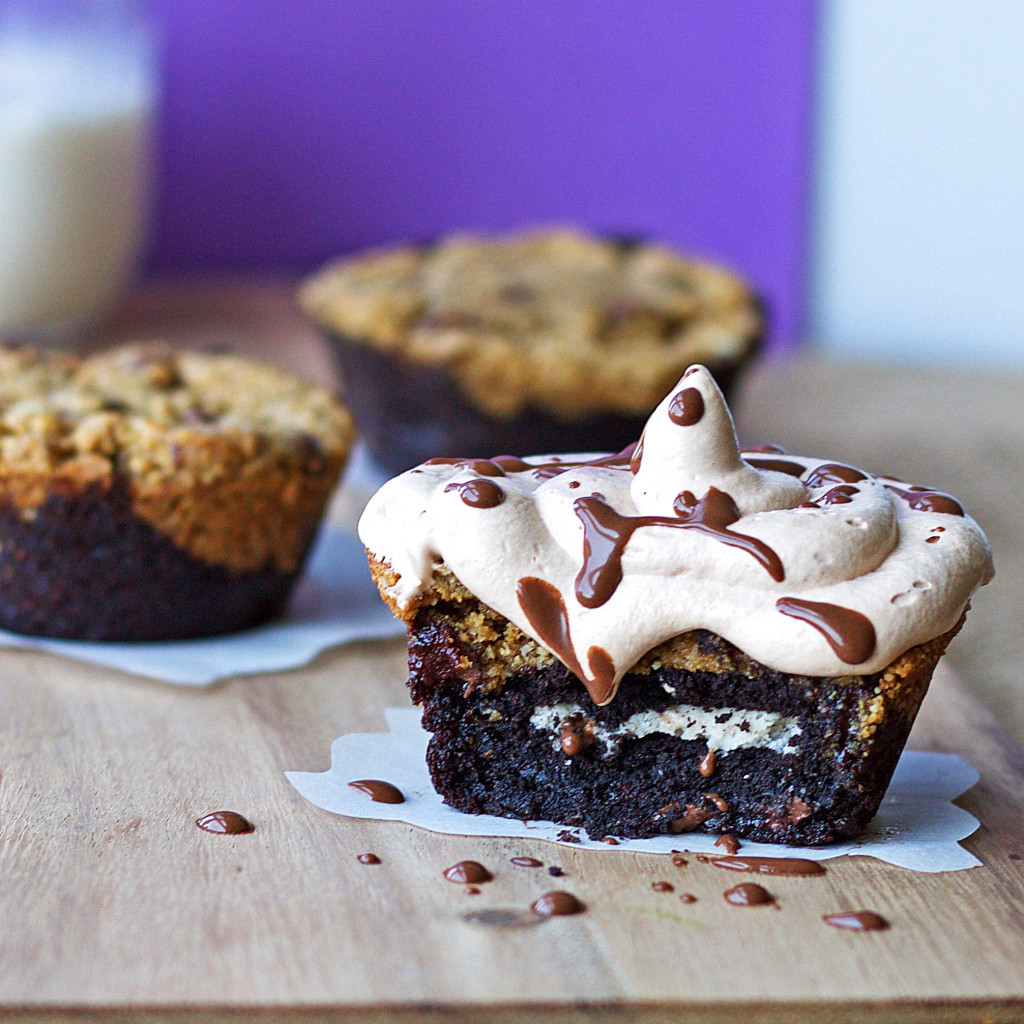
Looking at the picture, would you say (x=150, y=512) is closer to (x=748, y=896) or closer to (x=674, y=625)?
(x=674, y=625)

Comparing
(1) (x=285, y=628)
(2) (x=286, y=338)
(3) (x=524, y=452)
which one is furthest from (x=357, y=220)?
(1) (x=285, y=628)

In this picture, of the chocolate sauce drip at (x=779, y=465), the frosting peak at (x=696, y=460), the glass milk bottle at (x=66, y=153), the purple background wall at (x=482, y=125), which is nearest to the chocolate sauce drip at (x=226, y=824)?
the frosting peak at (x=696, y=460)

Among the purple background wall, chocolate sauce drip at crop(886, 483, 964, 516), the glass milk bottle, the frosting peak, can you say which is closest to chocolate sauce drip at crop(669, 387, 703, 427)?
the frosting peak

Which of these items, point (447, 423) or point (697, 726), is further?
point (447, 423)

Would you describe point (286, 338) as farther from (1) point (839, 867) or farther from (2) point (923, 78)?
(1) point (839, 867)

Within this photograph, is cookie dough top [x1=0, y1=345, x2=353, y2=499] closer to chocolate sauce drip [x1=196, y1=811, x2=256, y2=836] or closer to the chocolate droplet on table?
chocolate sauce drip [x1=196, y1=811, x2=256, y2=836]

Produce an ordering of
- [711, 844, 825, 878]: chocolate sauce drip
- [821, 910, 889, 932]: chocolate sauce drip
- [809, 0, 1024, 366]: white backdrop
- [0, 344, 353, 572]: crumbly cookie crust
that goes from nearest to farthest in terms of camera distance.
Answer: [821, 910, 889, 932]: chocolate sauce drip, [711, 844, 825, 878]: chocolate sauce drip, [0, 344, 353, 572]: crumbly cookie crust, [809, 0, 1024, 366]: white backdrop

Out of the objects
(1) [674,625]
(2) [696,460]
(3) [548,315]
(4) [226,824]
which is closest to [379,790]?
(4) [226,824]

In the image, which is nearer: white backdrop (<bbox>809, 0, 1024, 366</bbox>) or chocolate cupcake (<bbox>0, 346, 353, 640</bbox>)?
chocolate cupcake (<bbox>0, 346, 353, 640</bbox>)
